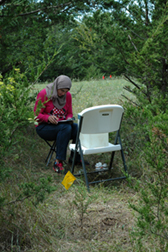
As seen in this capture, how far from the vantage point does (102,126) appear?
10.8 ft

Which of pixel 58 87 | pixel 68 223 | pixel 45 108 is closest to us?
pixel 68 223

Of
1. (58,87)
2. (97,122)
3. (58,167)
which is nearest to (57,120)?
(58,87)

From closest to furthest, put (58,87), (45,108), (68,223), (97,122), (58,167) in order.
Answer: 1. (68,223)
2. (97,122)
3. (58,167)
4. (58,87)
5. (45,108)

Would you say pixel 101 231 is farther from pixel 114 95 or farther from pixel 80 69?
pixel 80 69

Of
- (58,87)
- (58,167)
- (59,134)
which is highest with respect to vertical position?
(58,87)

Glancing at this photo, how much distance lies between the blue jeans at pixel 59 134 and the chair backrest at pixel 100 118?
0.63 meters

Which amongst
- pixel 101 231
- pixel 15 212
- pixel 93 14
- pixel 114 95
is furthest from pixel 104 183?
pixel 114 95

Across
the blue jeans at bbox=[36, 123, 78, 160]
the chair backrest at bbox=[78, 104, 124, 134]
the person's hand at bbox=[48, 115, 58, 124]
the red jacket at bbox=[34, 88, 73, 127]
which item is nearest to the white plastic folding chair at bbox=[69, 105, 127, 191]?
the chair backrest at bbox=[78, 104, 124, 134]

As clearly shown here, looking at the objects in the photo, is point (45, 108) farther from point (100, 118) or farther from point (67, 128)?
point (100, 118)

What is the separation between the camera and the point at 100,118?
10.7 ft

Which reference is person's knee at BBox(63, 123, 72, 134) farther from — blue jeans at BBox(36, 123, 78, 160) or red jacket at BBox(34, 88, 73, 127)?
red jacket at BBox(34, 88, 73, 127)

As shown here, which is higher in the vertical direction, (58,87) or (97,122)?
(58,87)

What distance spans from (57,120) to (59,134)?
0.25 meters

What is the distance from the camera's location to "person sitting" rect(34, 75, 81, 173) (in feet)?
12.5
